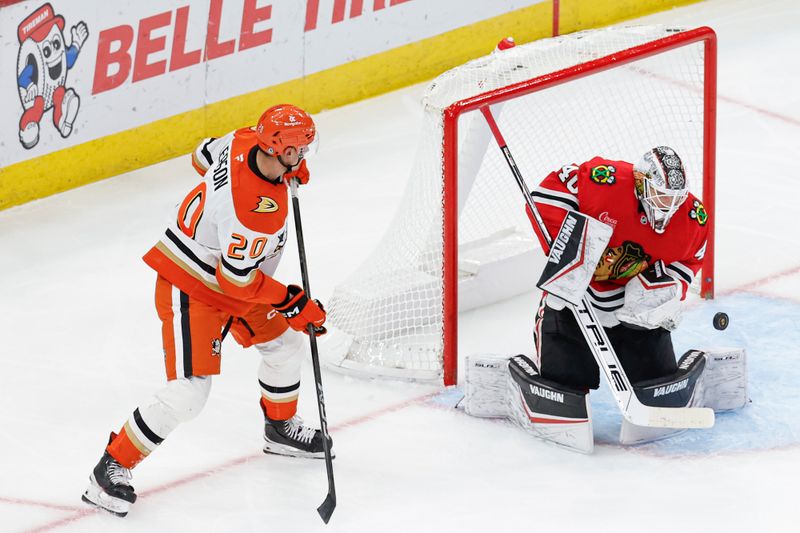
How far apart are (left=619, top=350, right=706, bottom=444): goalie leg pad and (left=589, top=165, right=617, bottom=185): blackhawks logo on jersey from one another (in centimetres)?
59

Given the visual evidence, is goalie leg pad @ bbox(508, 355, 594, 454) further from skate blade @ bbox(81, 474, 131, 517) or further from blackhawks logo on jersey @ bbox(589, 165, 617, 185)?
skate blade @ bbox(81, 474, 131, 517)

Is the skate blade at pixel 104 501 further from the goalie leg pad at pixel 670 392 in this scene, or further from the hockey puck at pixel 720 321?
the hockey puck at pixel 720 321

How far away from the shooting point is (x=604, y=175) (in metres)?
4.57

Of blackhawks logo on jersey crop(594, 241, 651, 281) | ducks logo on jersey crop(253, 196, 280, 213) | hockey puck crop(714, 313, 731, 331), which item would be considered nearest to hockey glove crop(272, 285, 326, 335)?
ducks logo on jersey crop(253, 196, 280, 213)

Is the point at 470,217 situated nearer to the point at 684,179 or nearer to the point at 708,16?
the point at 684,179

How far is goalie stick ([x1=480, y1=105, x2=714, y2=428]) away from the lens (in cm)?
452

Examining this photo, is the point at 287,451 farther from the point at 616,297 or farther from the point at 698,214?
the point at 698,214

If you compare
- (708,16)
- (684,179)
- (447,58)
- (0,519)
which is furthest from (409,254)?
(708,16)

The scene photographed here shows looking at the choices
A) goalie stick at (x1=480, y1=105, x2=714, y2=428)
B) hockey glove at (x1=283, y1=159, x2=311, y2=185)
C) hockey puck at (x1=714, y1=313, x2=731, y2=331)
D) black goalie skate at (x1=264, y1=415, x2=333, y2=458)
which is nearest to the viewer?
hockey glove at (x1=283, y1=159, x2=311, y2=185)

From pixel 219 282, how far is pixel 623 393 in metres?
1.22

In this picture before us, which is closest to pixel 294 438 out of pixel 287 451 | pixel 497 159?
pixel 287 451

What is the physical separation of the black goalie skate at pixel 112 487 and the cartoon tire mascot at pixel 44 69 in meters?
2.30

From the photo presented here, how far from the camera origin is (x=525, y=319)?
18.0 feet

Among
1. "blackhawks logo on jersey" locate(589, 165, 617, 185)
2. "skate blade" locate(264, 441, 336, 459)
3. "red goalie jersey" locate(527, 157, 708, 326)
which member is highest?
"blackhawks logo on jersey" locate(589, 165, 617, 185)
